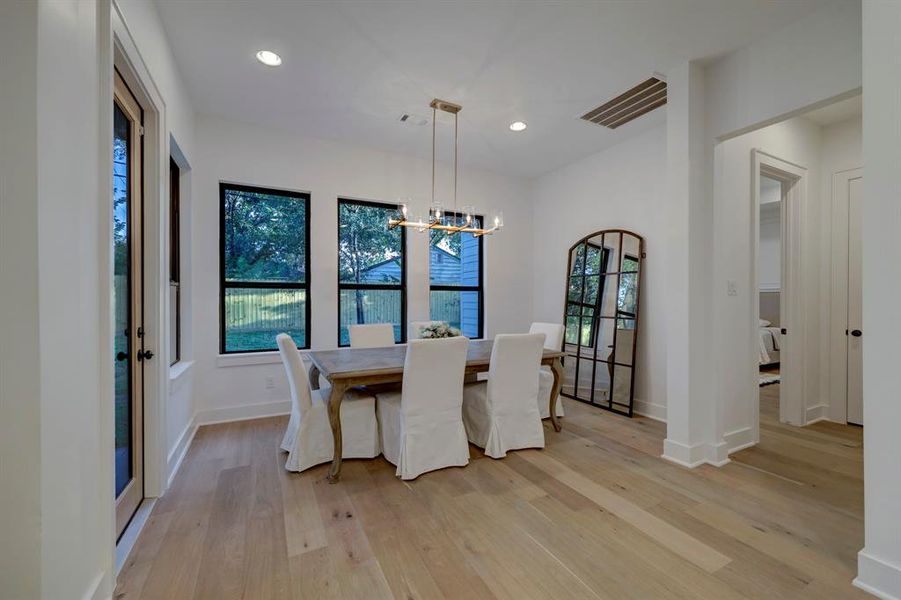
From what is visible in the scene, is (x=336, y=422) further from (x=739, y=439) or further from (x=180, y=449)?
(x=739, y=439)

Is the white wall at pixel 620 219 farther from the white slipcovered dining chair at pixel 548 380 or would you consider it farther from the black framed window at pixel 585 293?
the white slipcovered dining chair at pixel 548 380

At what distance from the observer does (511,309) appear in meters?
5.34

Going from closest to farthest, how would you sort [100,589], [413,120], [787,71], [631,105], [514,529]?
[100,589] → [514,529] → [787,71] → [631,105] → [413,120]

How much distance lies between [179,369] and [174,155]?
171 centimetres

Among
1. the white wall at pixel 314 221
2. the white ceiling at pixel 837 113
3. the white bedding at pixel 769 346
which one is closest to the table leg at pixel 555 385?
the white wall at pixel 314 221

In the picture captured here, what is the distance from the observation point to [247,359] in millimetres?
3766

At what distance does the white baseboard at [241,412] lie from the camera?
357 centimetres

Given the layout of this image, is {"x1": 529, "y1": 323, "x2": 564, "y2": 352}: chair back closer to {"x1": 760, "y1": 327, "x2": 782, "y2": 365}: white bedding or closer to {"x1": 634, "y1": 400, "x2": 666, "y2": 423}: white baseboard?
{"x1": 634, "y1": 400, "x2": 666, "y2": 423}: white baseboard

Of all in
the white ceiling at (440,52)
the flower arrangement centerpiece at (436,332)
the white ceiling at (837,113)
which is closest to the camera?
the white ceiling at (440,52)

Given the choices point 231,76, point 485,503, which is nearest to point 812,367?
point 485,503

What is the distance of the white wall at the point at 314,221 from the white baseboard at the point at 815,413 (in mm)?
3098

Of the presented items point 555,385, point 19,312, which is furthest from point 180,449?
point 555,385

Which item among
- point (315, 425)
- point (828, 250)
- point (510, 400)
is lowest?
point (315, 425)

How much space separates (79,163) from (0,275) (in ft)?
1.73
